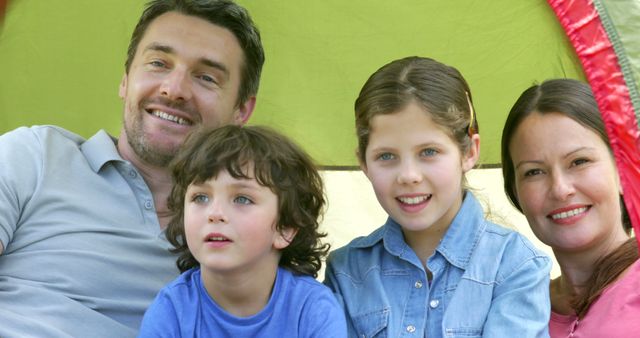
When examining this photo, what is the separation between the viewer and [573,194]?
2066 mm

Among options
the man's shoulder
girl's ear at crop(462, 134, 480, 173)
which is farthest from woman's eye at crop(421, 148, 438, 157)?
the man's shoulder

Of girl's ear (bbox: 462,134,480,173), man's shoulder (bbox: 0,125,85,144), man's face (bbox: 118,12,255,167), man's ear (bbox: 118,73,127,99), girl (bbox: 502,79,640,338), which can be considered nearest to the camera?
girl's ear (bbox: 462,134,480,173)

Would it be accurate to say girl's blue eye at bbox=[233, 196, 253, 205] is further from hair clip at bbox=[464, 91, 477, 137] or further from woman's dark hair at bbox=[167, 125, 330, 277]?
hair clip at bbox=[464, 91, 477, 137]

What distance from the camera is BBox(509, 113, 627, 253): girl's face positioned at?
81.5 inches

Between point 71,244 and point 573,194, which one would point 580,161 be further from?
point 71,244

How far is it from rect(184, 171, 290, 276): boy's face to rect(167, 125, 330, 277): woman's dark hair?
0.07 ft

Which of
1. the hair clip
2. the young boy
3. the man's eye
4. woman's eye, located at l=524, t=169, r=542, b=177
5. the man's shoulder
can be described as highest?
the man's eye

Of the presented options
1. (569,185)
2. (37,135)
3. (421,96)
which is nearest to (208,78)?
(37,135)

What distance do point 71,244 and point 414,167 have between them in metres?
0.83

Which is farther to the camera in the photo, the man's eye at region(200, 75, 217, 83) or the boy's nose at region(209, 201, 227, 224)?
the man's eye at region(200, 75, 217, 83)

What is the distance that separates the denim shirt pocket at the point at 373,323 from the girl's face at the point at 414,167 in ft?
0.64

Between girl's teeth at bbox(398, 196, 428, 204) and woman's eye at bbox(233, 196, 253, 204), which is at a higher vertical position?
girl's teeth at bbox(398, 196, 428, 204)

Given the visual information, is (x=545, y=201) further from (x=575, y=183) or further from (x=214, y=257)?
(x=214, y=257)

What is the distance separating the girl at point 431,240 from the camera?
1840 mm
